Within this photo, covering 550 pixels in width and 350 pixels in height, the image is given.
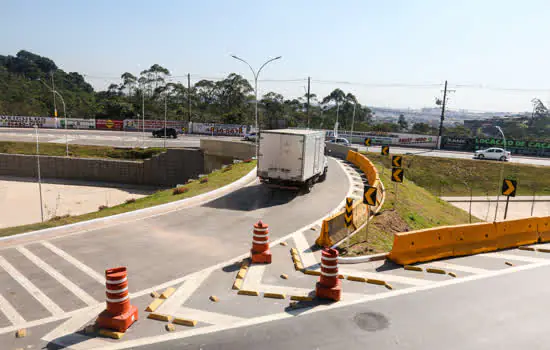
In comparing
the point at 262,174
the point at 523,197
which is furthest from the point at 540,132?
the point at 262,174

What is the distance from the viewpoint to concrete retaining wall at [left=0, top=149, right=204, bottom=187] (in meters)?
36.4

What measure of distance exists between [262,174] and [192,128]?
4482 cm

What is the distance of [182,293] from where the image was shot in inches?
351

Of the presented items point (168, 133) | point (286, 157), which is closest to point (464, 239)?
point (286, 157)

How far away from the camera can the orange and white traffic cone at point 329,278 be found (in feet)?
28.8

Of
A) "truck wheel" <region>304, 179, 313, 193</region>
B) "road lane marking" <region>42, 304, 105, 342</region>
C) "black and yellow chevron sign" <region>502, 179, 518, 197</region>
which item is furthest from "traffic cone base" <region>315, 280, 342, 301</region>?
"black and yellow chevron sign" <region>502, 179, 518, 197</region>

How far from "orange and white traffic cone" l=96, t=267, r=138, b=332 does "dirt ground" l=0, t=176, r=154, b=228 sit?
18.3 m

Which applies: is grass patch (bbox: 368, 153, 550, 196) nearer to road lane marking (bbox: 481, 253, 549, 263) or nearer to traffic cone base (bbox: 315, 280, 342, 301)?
road lane marking (bbox: 481, 253, 549, 263)

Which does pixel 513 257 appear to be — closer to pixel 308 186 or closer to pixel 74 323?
pixel 308 186

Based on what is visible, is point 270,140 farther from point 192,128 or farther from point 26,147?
point 192,128

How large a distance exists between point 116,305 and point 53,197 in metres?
27.4

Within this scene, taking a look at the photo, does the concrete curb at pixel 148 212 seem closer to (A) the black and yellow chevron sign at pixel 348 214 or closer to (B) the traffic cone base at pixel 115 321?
(B) the traffic cone base at pixel 115 321

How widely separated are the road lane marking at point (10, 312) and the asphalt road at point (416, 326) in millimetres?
2951

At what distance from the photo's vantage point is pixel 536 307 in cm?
897
